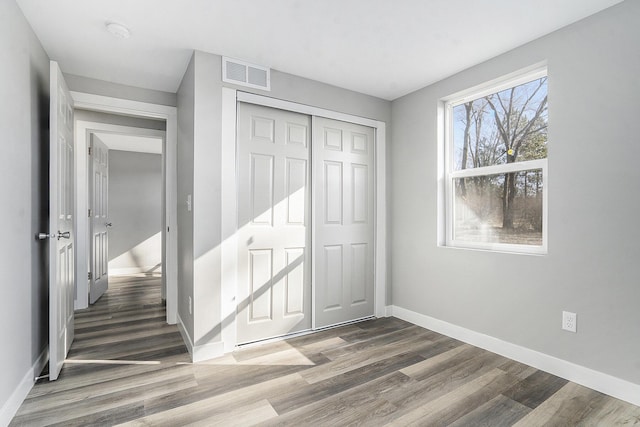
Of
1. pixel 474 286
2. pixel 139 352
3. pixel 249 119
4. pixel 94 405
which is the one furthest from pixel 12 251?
pixel 474 286

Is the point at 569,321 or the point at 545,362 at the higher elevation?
the point at 569,321

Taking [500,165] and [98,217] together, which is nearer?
[500,165]

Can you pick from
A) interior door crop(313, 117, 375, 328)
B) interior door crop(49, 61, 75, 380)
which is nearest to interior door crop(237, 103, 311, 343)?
interior door crop(313, 117, 375, 328)

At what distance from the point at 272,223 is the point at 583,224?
7.50ft

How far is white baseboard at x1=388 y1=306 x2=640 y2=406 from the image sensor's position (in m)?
1.95

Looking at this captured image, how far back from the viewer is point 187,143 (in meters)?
2.78

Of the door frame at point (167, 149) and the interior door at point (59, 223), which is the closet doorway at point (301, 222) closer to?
the door frame at point (167, 149)

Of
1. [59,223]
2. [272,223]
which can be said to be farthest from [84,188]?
[272,223]

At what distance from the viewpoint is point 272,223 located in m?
2.92

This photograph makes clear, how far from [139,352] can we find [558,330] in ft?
10.3

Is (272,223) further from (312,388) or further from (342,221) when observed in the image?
(312,388)

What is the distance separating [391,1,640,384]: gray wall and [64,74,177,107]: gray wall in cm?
286

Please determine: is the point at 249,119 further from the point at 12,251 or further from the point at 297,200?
the point at 12,251

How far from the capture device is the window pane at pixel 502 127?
2457mm
